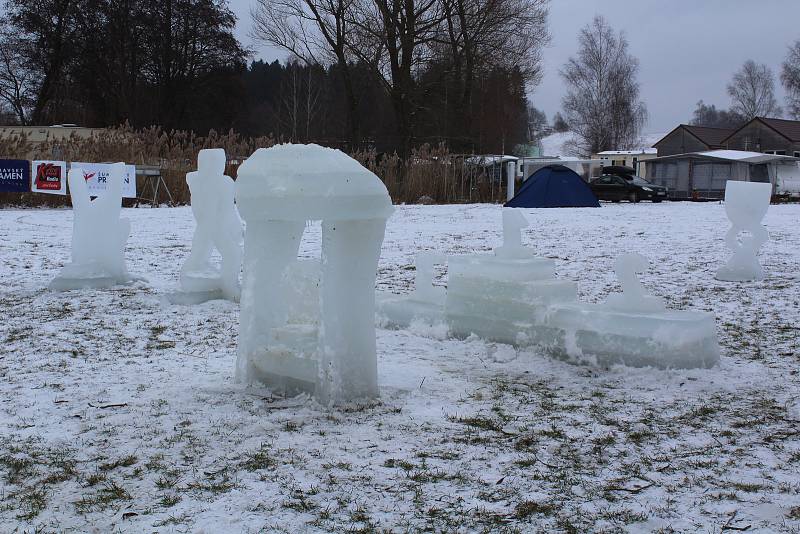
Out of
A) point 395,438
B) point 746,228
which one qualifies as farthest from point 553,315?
point 746,228

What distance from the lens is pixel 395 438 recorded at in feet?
13.2

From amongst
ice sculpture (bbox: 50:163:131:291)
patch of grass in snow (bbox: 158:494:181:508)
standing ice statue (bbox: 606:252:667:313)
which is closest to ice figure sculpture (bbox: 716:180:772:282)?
standing ice statue (bbox: 606:252:667:313)

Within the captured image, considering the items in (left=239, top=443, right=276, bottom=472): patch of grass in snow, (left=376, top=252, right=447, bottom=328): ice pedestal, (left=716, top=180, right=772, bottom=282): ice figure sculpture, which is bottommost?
(left=239, top=443, right=276, bottom=472): patch of grass in snow

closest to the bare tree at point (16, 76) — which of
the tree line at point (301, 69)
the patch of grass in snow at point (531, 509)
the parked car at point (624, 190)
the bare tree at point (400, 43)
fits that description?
the tree line at point (301, 69)

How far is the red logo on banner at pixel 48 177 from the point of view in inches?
732

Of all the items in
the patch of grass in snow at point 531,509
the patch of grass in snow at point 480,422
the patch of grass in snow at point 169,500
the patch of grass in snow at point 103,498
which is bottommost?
the patch of grass in snow at point 103,498

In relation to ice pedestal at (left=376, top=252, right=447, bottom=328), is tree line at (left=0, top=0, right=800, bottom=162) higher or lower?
higher

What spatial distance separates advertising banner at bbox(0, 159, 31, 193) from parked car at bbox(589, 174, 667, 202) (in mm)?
18381

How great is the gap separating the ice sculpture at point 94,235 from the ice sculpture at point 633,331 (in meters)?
4.94

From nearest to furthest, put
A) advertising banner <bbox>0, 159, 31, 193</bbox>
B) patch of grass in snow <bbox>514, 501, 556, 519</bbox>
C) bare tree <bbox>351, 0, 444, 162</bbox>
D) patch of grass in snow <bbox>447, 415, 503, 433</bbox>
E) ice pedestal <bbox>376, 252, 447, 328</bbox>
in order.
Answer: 1. patch of grass in snow <bbox>514, 501, 556, 519</bbox>
2. patch of grass in snow <bbox>447, 415, 503, 433</bbox>
3. ice pedestal <bbox>376, 252, 447, 328</bbox>
4. advertising banner <bbox>0, 159, 31, 193</bbox>
5. bare tree <bbox>351, 0, 444, 162</bbox>

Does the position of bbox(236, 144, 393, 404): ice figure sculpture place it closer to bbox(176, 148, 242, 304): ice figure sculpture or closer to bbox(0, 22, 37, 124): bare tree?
bbox(176, 148, 242, 304): ice figure sculpture

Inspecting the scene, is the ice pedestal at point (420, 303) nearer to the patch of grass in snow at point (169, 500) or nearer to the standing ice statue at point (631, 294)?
the standing ice statue at point (631, 294)

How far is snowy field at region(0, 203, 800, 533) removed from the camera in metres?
3.18

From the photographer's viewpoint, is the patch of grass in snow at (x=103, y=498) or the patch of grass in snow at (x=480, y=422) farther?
the patch of grass in snow at (x=480, y=422)
